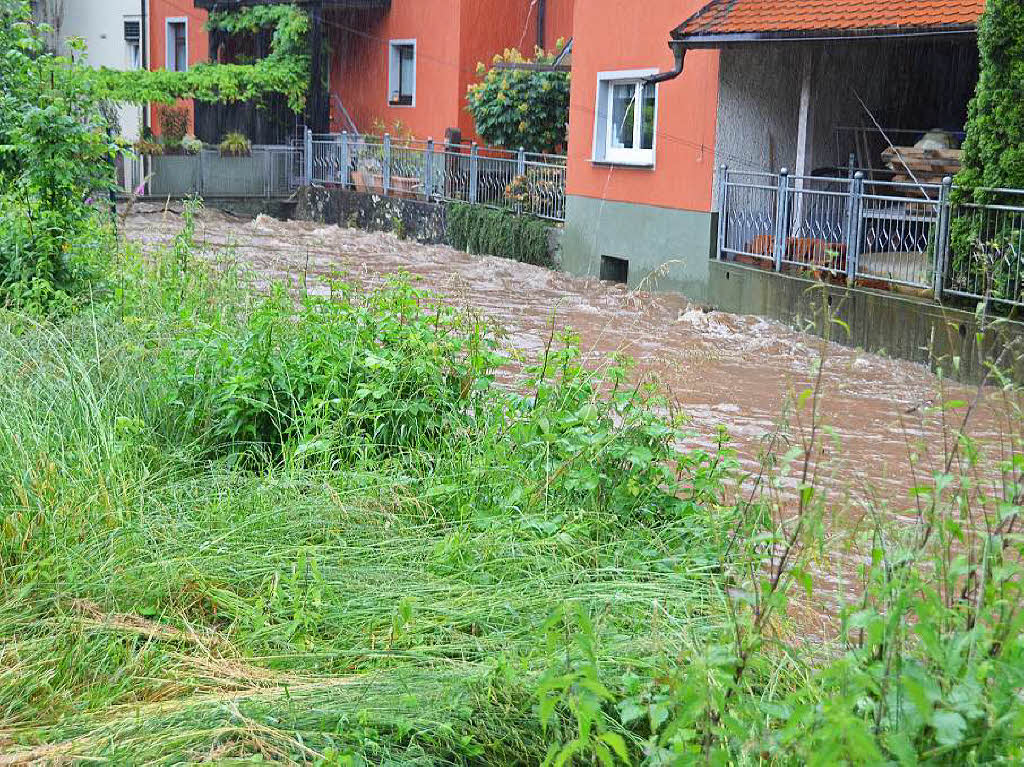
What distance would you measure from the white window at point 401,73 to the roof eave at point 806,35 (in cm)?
1219

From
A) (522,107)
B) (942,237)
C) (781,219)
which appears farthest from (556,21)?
(942,237)

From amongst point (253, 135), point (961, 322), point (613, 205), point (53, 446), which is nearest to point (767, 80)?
point (613, 205)

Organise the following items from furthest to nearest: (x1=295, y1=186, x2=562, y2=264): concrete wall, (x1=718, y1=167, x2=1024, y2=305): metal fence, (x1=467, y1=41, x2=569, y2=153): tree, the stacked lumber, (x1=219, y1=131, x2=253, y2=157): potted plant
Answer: (x1=219, y1=131, x2=253, y2=157): potted plant < (x1=295, y1=186, x2=562, y2=264): concrete wall < (x1=467, y1=41, x2=569, y2=153): tree < the stacked lumber < (x1=718, y1=167, x2=1024, y2=305): metal fence

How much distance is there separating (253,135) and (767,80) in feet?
60.0

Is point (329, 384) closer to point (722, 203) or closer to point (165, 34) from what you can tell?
point (722, 203)

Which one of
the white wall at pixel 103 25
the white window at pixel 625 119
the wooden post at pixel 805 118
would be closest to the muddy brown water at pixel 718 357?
the white window at pixel 625 119

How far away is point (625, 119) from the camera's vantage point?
18672 mm

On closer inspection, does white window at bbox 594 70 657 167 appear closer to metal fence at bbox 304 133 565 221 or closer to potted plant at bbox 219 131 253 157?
metal fence at bbox 304 133 565 221

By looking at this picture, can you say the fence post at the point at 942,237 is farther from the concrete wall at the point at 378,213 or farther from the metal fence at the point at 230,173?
the metal fence at the point at 230,173

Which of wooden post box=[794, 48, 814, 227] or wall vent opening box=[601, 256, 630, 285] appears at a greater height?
wooden post box=[794, 48, 814, 227]

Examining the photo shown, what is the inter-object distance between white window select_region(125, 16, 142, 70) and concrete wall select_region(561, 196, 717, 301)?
69.5ft

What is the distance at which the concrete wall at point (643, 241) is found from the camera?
1672 cm

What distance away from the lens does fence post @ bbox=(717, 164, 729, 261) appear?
1616cm

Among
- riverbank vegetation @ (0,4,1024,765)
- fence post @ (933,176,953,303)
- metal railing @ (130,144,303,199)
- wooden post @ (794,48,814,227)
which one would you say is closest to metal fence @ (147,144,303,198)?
metal railing @ (130,144,303,199)
